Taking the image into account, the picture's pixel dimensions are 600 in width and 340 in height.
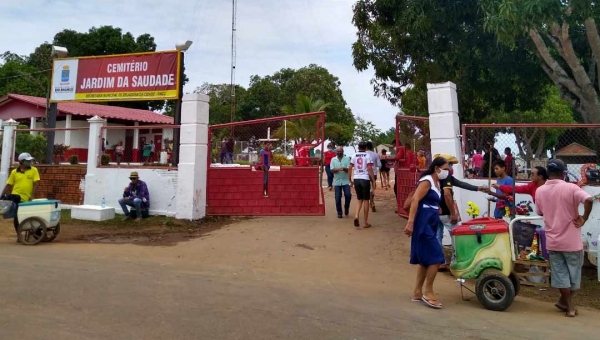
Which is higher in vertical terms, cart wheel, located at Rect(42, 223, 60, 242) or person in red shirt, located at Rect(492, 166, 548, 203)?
person in red shirt, located at Rect(492, 166, 548, 203)

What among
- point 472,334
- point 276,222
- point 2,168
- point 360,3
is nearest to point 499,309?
point 472,334

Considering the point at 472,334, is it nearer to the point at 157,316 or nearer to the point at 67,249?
the point at 157,316

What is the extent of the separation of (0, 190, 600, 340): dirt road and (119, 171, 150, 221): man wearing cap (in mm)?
2021

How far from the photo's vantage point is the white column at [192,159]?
9.53m

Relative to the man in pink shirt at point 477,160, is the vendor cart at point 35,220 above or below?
below

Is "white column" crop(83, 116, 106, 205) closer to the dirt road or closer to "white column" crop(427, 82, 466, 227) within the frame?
the dirt road

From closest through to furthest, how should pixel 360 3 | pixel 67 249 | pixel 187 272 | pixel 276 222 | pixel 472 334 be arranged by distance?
pixel 472 334, pixel 187 272, pixel 67 249, pixel 276 222, pixel 360 3

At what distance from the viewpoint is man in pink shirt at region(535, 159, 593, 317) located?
491cm

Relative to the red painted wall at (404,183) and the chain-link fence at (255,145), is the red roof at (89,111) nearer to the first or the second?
the chain-link fence at (255,145)

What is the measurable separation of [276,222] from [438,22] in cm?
581

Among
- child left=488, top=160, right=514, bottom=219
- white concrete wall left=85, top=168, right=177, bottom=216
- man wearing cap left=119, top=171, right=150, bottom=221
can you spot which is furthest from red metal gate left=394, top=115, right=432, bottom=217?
man wearing cap left=119, top=171, right=150, bottom=221

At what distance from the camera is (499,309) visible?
4.89 m

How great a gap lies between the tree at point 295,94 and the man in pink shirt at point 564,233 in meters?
33.2

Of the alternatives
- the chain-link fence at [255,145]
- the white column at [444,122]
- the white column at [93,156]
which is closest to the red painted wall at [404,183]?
the white column at [444,122]
